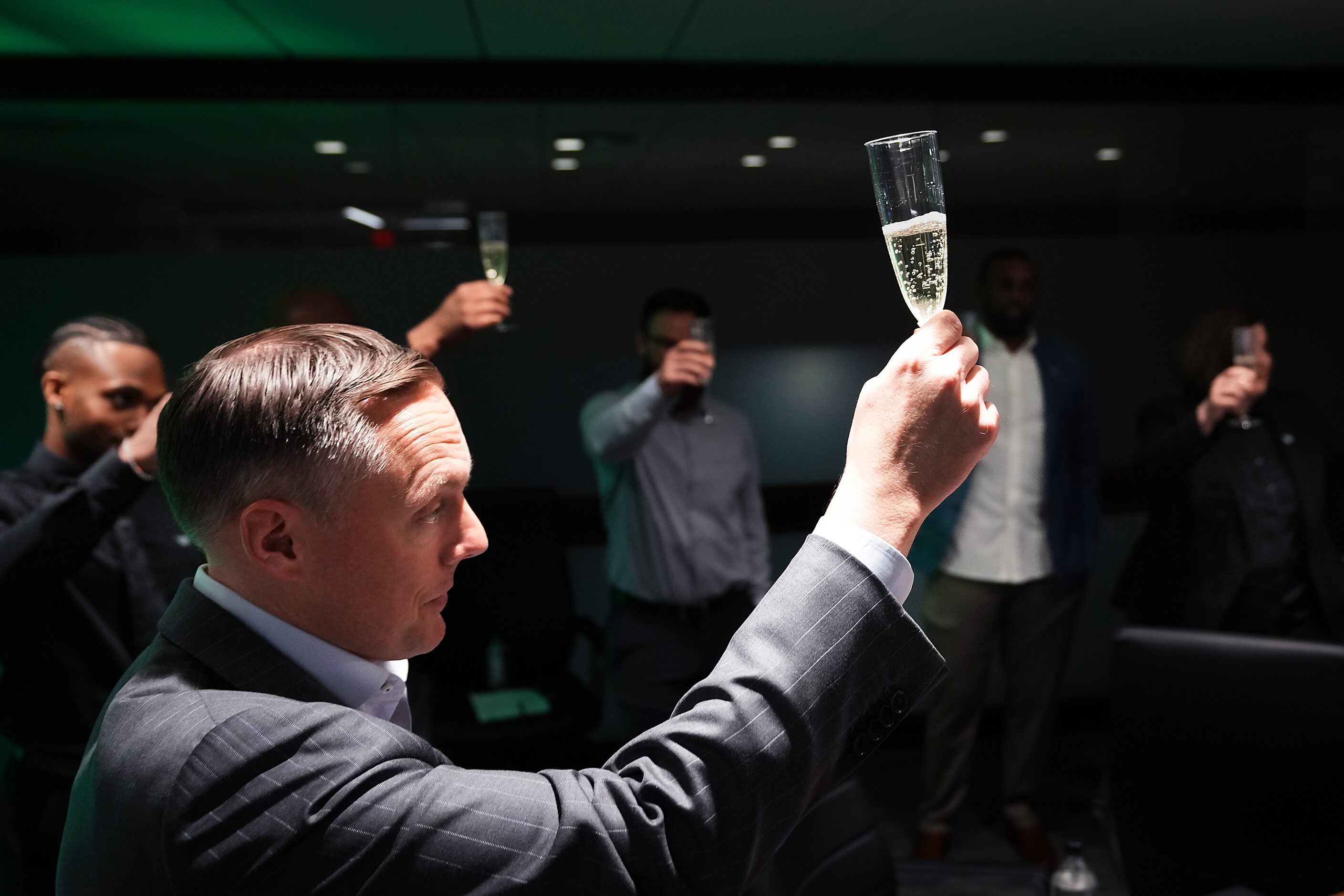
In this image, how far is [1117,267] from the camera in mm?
4094

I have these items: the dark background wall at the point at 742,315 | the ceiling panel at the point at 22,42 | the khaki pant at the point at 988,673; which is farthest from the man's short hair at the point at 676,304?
the ceiling panel at the point at 22,42

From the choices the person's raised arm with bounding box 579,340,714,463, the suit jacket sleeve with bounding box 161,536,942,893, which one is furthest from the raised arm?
the person's raised arm with bounding box 579,340,714,463

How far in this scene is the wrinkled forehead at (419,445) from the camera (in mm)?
842

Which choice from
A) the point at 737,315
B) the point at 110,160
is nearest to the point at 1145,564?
the point at 737,315

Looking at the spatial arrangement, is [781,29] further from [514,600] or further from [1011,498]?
[514,600]

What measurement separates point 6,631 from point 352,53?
2.08 m

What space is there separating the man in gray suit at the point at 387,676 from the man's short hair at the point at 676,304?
235 cm

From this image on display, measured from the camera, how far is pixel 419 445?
86cm

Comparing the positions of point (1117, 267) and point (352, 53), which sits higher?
point (352, 53)

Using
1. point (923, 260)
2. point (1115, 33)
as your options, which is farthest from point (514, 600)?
point (923, 260)

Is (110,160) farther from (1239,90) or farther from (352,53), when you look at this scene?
(1239,90)

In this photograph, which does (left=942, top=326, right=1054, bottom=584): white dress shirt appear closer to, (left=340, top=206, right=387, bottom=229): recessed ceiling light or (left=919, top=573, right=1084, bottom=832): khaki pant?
(left=919, top=573, right=1084, bottom=832): khaki pant

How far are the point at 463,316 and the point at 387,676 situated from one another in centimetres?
140

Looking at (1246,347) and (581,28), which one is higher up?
(581,28)
